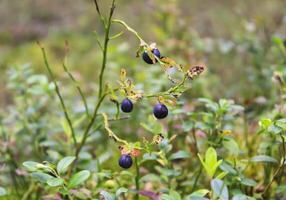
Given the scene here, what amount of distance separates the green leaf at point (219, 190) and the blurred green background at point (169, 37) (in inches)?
28.2

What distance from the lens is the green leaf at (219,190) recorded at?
1.15 meters

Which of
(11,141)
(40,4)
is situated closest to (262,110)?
(11,141)

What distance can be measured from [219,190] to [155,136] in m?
0.21

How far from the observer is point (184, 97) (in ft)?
8.28

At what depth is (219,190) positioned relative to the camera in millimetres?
1167

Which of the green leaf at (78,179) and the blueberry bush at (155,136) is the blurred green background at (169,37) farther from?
the green leaf at (78,179)

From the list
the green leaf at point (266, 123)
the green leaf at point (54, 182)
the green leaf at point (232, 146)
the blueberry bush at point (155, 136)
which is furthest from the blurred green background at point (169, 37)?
the green leaf at point (54, 182)

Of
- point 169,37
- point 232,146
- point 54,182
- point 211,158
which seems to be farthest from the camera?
point 169,37

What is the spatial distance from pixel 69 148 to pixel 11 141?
0.24m

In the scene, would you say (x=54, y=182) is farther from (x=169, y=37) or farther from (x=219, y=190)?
(x=169, y=37)

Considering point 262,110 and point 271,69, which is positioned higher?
point 271,69

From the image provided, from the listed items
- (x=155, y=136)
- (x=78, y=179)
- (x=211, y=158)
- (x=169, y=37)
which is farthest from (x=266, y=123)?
(x=169, y=37)

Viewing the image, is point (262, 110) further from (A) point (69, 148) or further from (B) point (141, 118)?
(A) point (69, 148)

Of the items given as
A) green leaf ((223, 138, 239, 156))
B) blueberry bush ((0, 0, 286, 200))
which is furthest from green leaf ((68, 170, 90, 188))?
green leaf ((223, 138, 239, 156))
